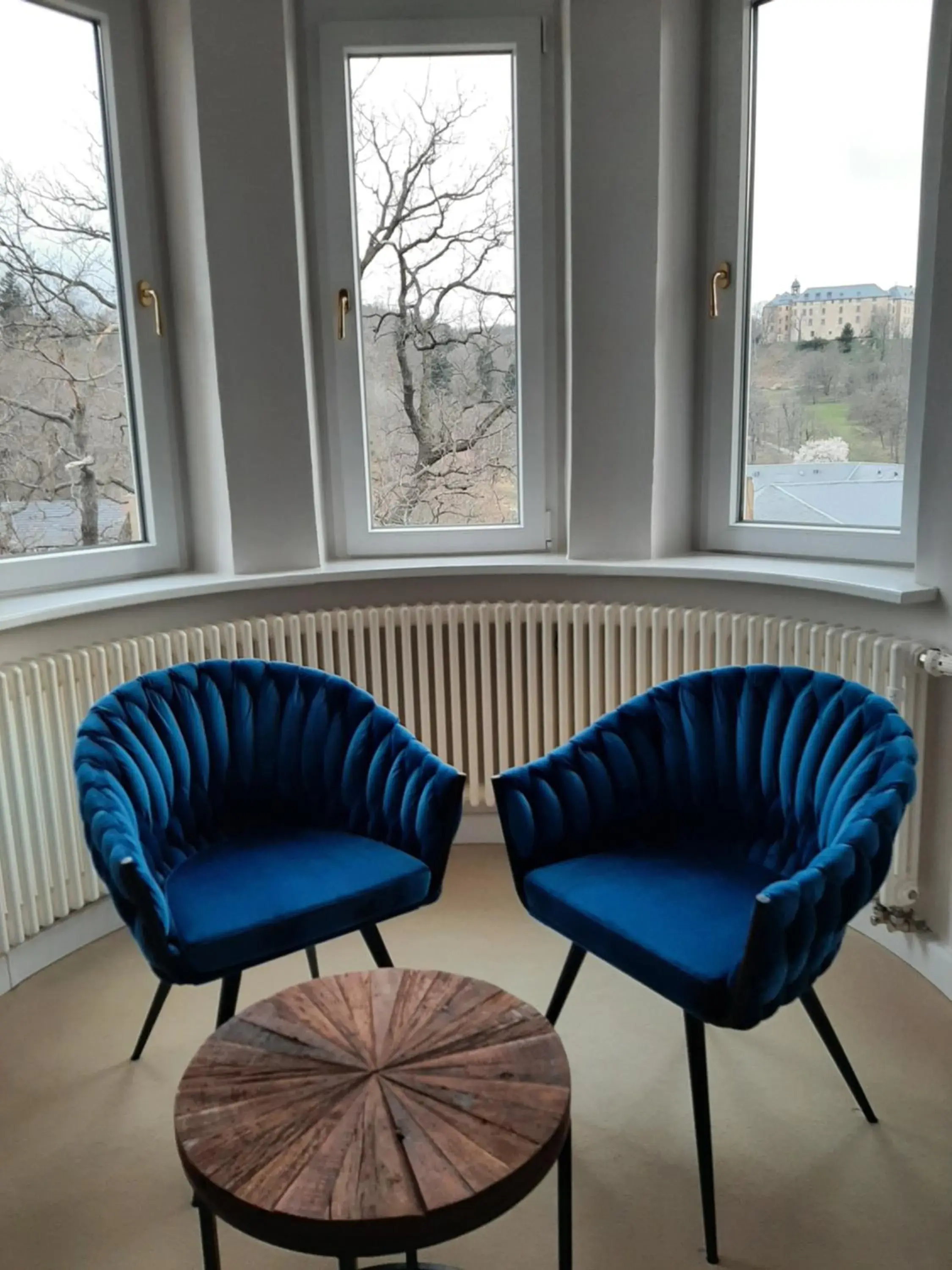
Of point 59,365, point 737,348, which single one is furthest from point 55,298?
point 737,348

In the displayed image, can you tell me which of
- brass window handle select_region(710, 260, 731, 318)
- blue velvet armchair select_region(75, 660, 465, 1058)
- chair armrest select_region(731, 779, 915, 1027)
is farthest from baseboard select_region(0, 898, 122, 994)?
brass window handle select_region(710, 260, 731, 318)

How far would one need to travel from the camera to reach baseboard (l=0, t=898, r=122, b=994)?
7.64 ft

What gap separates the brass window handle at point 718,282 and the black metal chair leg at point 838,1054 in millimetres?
1830

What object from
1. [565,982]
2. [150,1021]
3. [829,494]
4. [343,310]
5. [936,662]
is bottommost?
[150,1021]

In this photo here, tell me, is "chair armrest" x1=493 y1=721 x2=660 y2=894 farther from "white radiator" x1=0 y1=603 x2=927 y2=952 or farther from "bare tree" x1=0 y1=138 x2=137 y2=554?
"bare tree" x1=0 y1=138 x2=137 y2=554

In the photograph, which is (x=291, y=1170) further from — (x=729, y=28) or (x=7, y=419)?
(x=729, y=28)

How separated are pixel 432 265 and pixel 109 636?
1396mm

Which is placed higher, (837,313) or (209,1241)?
(837,313)

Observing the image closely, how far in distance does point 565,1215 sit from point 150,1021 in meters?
0.96

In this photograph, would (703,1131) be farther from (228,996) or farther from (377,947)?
(228,996)

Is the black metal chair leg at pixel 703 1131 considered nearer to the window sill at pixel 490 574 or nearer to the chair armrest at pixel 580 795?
the chair armrest at pixel 580 795

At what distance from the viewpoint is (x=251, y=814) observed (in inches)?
85.0

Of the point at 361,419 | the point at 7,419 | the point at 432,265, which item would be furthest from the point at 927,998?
the point at 7,419

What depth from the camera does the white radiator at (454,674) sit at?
88.7 inches
